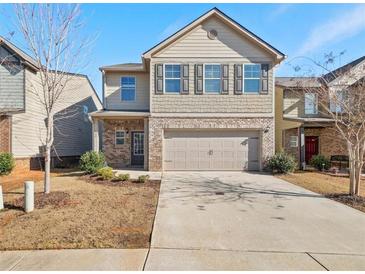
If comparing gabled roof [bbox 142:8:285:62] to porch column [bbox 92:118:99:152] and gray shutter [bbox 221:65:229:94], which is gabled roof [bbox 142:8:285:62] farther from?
porch column [bbox 92:118:99:152]

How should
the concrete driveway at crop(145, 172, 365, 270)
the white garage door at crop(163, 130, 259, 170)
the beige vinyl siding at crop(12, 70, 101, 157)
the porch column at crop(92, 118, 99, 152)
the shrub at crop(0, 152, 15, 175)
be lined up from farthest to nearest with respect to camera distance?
the beige vinyl siding at crop(12, 70, 101, 157) → the white garage door at crop(163, 130, 259, 170) → the porch column at crop(92, 118, 99, 152) → the shrub at crop(0, 152, 15, 175) → the concrete driveway at crop(145, 172, 365, 270)

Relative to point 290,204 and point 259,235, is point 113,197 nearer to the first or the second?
point 259,235

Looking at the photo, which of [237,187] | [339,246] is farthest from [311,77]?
[339,246]

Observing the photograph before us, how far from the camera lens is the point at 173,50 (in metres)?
14.6

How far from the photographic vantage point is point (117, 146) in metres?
16.4

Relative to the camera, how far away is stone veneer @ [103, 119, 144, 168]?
16328mm

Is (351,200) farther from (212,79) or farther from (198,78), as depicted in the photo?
(198,78)

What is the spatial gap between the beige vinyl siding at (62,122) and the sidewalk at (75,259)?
7.13m

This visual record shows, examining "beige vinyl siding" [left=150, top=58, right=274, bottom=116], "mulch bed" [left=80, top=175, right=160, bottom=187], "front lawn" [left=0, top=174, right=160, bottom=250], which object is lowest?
"front lawn" [left=0, top=174, right=160, bottom=250]

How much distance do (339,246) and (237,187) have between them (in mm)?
5576


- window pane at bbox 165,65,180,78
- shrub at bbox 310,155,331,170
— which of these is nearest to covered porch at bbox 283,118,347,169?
shrub at bbox 310,155,331,170

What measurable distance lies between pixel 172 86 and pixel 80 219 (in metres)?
9.87

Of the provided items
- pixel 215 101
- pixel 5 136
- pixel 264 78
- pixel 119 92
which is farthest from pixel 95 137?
pixel 264 78

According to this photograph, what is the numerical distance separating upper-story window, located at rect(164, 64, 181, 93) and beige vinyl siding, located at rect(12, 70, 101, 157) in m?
4.95
